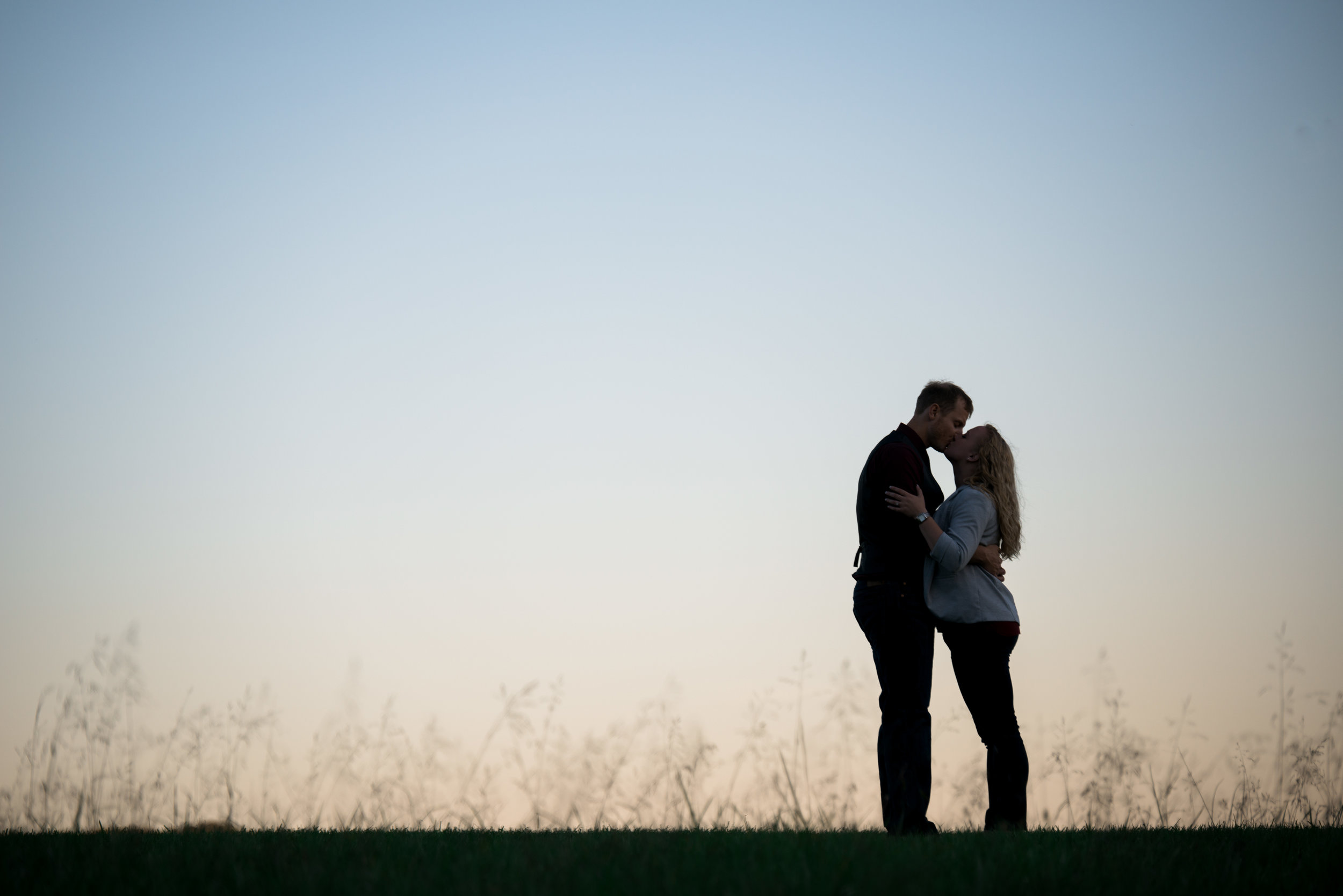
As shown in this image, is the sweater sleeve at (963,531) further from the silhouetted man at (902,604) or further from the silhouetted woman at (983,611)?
the silhouetted man at (902,604)

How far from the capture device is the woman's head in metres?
5.92

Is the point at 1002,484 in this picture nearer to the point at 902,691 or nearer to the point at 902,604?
the point at 902,604

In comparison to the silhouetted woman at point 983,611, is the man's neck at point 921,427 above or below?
above

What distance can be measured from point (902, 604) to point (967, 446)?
1.10m

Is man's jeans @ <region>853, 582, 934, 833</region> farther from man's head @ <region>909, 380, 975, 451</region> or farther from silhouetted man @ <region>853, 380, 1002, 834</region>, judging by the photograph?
man's head @ <region>909, 380, 975, 451</region>

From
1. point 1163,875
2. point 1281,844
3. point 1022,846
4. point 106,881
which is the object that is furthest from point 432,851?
point 1281,844

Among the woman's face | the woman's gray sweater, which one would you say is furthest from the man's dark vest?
the woman's face

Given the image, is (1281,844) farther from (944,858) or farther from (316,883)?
(316,883)

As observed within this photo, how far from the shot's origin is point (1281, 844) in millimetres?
4434

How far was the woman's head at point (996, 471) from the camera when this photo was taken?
5922 mm

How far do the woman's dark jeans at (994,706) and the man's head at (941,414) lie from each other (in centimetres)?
105

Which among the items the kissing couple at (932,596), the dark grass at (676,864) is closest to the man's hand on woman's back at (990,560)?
the kissing couple at (932,596)

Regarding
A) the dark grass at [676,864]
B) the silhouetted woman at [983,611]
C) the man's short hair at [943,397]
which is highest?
the man's short hair at [943,397]

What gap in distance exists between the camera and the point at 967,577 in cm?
575
